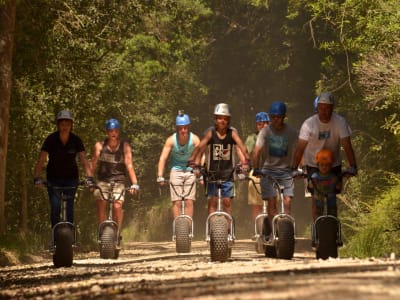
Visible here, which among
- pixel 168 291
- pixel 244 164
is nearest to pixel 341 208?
pixel 244 164

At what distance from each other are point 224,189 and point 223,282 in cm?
550

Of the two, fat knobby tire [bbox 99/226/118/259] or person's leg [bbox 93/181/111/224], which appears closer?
fat knobby tire [bbox 99/226/118/259]

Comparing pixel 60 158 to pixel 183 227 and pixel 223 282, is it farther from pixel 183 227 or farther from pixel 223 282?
pixel 223 282

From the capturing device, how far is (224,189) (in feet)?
52.0

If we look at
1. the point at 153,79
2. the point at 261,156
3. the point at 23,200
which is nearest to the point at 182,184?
the point at 261,156

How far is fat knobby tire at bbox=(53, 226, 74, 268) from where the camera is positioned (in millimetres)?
15734

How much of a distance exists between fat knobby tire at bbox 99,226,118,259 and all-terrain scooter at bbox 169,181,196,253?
130cm

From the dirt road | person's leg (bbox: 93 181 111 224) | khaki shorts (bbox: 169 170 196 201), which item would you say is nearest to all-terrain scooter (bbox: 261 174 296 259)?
the dirt road

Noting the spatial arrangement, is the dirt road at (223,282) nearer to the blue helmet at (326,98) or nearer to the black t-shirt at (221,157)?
the black t-shirt at (221,157)

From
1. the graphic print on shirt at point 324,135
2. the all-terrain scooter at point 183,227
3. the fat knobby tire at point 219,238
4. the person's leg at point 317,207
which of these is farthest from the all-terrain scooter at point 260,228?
the graphic print on shirt at point 324,135

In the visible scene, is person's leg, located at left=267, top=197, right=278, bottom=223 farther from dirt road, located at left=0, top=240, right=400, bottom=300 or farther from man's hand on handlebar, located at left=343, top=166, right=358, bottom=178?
man's hand on handlebar, located at left=343, top=166, right=358, bottom=178

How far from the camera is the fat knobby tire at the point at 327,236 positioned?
14.0 meters

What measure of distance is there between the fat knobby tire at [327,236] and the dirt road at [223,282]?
2.68 feet

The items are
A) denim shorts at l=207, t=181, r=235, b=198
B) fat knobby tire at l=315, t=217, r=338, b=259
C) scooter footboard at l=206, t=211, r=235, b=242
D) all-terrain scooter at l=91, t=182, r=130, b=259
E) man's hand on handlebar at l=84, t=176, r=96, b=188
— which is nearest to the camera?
fat knobby tire at l=315, t=217, r=338, b=259
